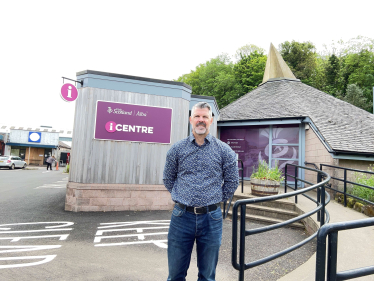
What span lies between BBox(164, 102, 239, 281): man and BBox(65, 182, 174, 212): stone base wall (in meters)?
5.33

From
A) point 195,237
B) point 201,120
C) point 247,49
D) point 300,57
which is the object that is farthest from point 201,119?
point 247,49

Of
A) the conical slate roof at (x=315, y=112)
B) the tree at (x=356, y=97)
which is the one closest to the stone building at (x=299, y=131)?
the conical slate roof at (x=315, y=112)

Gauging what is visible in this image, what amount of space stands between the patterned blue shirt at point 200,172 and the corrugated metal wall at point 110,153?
5306mm

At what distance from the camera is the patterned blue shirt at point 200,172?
7.52 ft

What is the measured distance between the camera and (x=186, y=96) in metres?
8.48

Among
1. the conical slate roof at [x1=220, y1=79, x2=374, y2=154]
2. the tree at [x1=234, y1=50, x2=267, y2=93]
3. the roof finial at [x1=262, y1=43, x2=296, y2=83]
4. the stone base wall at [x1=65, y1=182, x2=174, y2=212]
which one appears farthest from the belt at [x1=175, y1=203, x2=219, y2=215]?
the tree at [x1=234, y1=50, x2=267, y2=93]

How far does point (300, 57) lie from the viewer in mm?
32375

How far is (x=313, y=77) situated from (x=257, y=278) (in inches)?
1340

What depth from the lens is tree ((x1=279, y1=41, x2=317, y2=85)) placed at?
31625 mm

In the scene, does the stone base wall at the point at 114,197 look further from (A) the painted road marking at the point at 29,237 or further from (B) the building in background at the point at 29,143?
(B) the building in background at the point at 29,143

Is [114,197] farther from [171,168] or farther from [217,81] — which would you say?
[217,81]

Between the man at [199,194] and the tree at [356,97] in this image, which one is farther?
the tree at [356,97]

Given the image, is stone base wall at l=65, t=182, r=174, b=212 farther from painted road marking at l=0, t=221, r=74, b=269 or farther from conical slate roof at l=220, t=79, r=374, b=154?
conical slate roof at l=220, t=79, r=374, b=154

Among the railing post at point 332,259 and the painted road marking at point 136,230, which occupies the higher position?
the railing post at point 332,259
